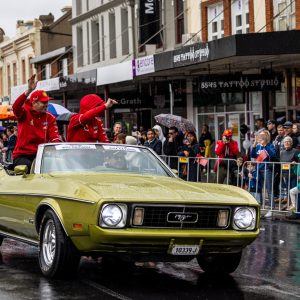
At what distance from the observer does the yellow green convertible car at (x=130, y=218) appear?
8336 mm

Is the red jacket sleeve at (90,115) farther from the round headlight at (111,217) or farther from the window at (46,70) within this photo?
the window at (46,70)

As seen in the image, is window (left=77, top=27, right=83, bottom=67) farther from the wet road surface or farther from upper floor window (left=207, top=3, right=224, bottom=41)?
the wet road surface

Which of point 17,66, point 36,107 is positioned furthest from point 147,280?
point 17,66

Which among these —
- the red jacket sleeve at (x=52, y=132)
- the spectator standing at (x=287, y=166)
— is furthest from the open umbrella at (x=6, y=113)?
the red jacket sleeve at (x=52, y=132)

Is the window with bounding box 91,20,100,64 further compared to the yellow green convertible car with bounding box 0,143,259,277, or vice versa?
the window with bounding box 91,20,100,64

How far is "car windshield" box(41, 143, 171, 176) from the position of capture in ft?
32.0

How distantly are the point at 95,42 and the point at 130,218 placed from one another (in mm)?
35702

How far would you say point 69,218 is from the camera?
28.2 feet

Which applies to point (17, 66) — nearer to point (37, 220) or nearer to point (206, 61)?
point (206, 61)

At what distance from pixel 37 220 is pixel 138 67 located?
17543 millimetres

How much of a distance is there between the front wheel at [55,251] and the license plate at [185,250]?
0.95 meters

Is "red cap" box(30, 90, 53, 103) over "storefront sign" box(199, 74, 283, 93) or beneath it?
beneath

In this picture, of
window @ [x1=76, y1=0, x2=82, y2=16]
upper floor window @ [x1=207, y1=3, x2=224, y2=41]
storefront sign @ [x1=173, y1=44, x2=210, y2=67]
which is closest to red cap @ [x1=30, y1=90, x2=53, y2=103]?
storefront sign @ [x1=173, y1=44, x2=210, y2=67]

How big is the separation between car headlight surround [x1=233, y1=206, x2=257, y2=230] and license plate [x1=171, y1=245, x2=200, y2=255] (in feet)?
1.58
